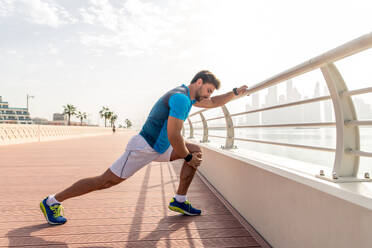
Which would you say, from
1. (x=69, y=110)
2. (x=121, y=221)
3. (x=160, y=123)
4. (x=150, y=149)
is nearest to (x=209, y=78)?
(x=160, y=123)

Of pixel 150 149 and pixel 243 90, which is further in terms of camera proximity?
pixel 243 90

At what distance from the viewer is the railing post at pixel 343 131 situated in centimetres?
154

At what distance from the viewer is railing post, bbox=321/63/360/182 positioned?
60.7 inches

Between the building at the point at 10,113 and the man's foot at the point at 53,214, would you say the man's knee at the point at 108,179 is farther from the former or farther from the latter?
the building at the point at 10,113

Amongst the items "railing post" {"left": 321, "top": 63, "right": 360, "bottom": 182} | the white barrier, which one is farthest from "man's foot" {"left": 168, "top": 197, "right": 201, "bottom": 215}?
the white barrier

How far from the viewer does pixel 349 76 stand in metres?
1.61

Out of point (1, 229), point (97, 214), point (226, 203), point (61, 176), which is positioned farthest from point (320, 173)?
point (61, 176)

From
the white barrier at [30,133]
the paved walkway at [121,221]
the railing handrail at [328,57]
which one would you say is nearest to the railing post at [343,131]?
the railing handrail at [328,57]

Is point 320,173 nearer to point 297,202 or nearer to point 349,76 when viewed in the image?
point 297,202

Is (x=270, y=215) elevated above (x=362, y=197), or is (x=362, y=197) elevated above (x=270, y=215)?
(x=362, y=197)

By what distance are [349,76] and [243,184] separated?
1.50 metres

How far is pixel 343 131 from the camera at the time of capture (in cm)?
154

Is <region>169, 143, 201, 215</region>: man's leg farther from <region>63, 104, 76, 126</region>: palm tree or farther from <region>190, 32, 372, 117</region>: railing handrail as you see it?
<region>63, 104, 76, 126</region>: palm tree

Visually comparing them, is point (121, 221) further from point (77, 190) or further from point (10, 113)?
point (10, 113)
